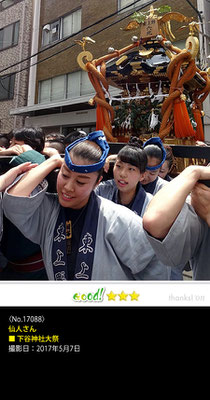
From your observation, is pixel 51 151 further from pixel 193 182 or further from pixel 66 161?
pixel 193 182

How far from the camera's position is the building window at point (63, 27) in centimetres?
798

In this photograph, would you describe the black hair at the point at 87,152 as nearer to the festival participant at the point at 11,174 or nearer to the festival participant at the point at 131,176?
the festival participant at the point at 11,174

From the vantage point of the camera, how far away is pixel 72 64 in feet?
26.2

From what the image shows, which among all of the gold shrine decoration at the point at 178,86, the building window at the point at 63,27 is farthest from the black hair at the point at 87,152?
the building window at the point at 63,27

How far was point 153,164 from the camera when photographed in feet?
5.56

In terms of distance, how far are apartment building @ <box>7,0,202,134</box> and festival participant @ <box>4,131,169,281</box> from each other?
626cm

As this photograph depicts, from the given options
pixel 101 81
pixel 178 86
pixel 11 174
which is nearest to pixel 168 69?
pixel 178 86

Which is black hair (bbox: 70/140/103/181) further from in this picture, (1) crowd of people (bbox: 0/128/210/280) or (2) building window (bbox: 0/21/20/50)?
(2) building window (bbox: 0/21/20/50)

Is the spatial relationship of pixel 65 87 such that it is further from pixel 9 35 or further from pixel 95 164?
pixel 95 164

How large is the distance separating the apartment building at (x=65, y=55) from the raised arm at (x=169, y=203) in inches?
255

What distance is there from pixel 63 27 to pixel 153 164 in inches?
332

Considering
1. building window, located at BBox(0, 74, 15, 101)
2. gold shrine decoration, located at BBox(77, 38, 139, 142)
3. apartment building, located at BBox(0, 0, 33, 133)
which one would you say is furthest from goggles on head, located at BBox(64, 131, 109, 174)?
building window, located at BBox(0, 74, 15, 101)
